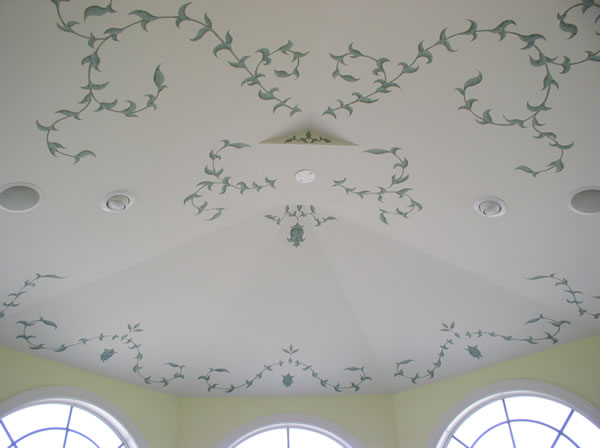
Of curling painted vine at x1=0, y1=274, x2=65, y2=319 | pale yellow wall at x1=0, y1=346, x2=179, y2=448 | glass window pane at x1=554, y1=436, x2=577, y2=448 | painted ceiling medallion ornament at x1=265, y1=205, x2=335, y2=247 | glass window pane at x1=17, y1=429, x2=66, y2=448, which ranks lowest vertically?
glass window pane at x1=554, y1=436, x2=577, y2=448

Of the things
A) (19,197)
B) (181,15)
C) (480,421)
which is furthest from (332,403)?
(181,15)

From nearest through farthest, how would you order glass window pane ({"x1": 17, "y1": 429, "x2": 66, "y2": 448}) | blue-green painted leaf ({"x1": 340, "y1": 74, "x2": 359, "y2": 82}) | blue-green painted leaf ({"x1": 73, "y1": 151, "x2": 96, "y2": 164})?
blue-green painted leaf ({"x1": 340, "y1": 74, "x2": 359, "y2": 82}), blue-green painted leaf ({"x1": 73, "y1": 151, "x2": 96, "y2": 164}), glass window pane ({"x1": 17, "y1": 429, "x2": 66, "y2": 448})

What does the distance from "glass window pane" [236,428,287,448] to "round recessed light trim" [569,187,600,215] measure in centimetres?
252

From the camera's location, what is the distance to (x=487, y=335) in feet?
11.9

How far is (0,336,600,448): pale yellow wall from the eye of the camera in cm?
347

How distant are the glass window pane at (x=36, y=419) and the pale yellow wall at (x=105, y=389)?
140 millimetres

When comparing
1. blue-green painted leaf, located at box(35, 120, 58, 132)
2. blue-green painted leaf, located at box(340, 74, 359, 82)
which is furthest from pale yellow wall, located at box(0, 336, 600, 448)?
blue-green painted leaf, located at box(340, 74, 359, 82)

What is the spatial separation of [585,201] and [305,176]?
1366 millimetres

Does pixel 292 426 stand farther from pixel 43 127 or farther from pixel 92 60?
pixel 92 60

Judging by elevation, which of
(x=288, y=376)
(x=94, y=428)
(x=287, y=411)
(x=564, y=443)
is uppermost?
(x=288, y=376)

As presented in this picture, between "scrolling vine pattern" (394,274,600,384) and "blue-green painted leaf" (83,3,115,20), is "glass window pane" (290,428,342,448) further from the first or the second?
"blue-green painted leaf" (83,3,115,20)

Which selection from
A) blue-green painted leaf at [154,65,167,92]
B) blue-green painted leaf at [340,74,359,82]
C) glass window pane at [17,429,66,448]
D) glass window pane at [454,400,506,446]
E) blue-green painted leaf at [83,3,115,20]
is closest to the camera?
blue-green painted leaf at [83,3,115,20]

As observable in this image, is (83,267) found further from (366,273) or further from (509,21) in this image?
(509,21)

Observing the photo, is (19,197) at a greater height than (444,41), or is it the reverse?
(444,41)
